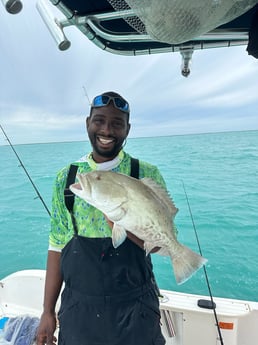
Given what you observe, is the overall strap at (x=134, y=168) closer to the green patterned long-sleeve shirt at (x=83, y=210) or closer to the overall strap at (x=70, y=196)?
the green patterned long-sleeve shirt at (x=83, y=210)

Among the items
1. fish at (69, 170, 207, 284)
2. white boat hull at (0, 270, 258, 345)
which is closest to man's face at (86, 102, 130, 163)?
fish at (69, 170, 207, 284)

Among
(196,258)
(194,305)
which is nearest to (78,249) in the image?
(196,258)

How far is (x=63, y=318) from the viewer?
4.18 ft

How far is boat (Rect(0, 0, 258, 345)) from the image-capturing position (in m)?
1.34

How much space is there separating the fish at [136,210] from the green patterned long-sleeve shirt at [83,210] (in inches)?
10.3

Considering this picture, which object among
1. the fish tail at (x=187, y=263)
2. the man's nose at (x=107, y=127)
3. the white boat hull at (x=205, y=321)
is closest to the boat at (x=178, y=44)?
the white boat hull at (x=205, y=321)

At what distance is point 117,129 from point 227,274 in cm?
511

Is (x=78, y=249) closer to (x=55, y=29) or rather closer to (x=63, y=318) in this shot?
(x=63, y=318)

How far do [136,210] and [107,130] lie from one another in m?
0.50

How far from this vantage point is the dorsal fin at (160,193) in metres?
1.11

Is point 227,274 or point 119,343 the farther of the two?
point 227,274

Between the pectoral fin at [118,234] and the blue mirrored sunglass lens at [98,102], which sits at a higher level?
the blue mirrored sunglass lens at [98,102]

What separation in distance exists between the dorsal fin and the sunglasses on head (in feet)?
1.49

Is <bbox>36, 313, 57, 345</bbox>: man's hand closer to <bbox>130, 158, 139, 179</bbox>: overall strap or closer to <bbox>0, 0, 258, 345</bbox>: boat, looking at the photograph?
<bbox>0, 0, 258, 345</bbox>: boat
